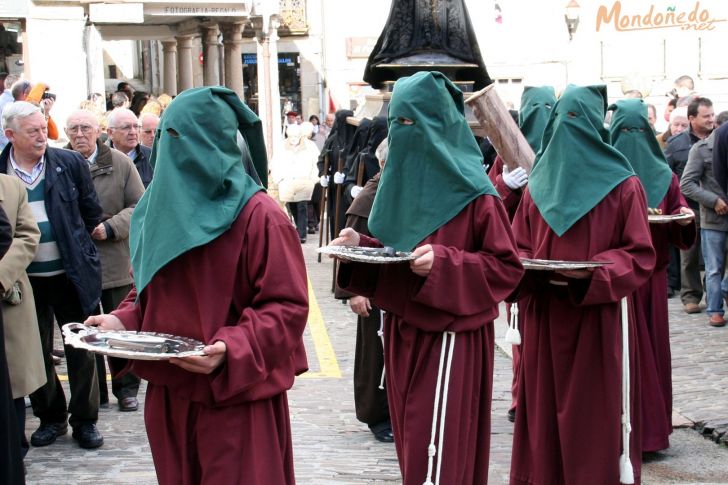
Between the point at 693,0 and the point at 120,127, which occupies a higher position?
the point at 693,0

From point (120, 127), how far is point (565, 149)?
377 cm

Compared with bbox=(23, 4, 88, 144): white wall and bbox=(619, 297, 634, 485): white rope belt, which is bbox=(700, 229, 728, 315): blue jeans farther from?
bbox=(23, 4, 88, 144): white wall

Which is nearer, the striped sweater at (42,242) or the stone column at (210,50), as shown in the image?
the striped sweater at (42,242)

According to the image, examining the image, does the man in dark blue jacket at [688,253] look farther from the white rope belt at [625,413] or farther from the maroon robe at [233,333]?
the maroon robe at [233,333]

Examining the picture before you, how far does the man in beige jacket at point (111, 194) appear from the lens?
7516mm

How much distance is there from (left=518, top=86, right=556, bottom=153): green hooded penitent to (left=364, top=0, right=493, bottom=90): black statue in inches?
108

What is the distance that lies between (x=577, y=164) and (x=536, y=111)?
109 inches

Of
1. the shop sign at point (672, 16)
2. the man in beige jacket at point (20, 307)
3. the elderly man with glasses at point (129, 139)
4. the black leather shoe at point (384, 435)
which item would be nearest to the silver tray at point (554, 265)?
the black leather shoe at point (384, 435)

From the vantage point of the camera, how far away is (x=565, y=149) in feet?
18.6

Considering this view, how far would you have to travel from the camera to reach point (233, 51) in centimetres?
2656

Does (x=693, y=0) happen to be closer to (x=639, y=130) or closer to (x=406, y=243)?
(x=639, y=130)

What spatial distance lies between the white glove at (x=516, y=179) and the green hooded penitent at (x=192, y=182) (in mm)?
3364

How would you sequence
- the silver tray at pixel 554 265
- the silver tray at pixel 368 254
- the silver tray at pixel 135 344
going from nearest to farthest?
the silver tray at pixel 135 344 → the silver tray at pixel 368 254 → the silver tray at pixel 554 265

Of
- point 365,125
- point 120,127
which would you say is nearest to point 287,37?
point 365,125
